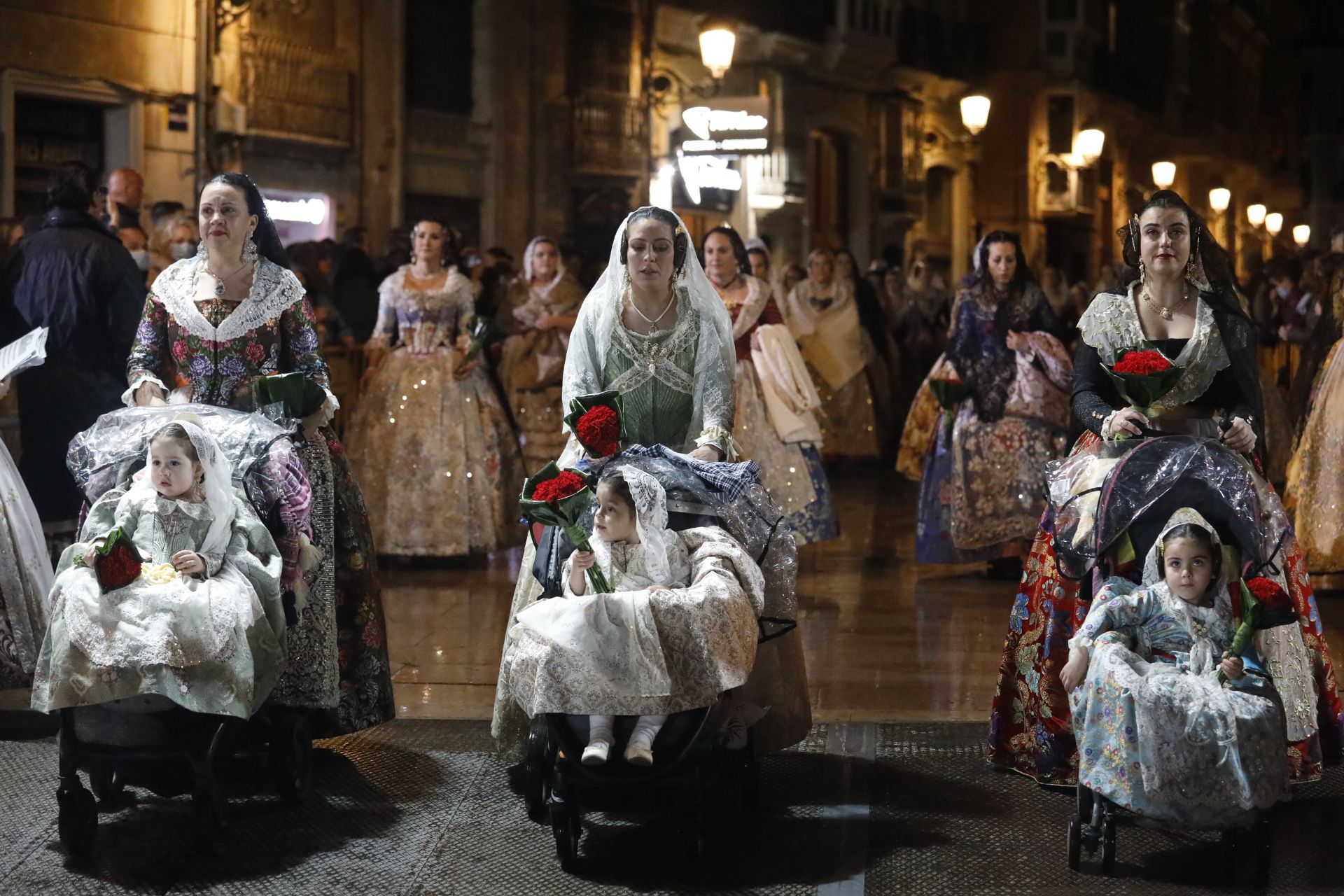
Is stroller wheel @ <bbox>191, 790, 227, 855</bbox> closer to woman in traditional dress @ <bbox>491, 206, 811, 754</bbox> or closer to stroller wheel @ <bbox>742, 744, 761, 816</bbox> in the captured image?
woman in traditional dress @ <bbox>491, 206, 811, 754</bbox>

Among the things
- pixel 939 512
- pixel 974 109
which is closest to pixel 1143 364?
pixel 939 512

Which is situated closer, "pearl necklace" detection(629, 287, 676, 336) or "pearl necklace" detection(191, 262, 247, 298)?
"pearl necklace" detection(629, 287, 676, 336)

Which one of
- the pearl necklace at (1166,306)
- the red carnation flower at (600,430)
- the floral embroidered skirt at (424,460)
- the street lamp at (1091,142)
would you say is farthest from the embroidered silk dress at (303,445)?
the street lamp at (1091,142)

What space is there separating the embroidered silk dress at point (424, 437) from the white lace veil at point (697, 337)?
426 centimetres

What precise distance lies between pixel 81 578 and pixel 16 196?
9542 millimetres

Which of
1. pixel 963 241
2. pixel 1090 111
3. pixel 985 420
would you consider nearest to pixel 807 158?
pixel 963 241

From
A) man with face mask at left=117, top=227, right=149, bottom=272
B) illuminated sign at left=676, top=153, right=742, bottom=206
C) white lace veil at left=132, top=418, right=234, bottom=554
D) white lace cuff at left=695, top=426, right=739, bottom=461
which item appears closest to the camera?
white lace veil at left=132, top=418, right=234, bottom=554

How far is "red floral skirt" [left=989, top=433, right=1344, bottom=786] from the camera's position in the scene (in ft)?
17.8

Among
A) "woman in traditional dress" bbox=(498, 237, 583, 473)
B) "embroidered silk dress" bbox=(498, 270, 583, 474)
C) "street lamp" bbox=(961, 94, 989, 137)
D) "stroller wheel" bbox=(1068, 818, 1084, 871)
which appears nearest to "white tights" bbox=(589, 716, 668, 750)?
"stroller wheel" bbox=(1068, 818, 1084, 871)

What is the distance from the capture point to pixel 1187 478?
503 cm

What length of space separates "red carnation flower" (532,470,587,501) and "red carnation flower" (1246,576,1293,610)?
5.70ft

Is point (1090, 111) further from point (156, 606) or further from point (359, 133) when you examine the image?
point (156, 606)

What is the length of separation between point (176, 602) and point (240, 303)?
1307 millimetres

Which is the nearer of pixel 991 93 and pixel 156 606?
pixel 156 606
